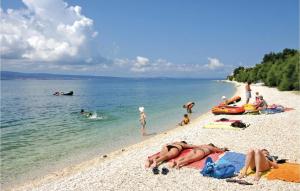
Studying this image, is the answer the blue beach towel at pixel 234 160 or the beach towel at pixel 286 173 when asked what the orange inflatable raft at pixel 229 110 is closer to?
the blue beach towel at pixel 234 160

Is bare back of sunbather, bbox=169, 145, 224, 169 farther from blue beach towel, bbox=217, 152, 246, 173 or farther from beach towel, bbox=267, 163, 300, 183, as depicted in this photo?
beach towel, bbox=267, 163, 300, 183

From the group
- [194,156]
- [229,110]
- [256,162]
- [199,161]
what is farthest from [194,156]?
[229,110]

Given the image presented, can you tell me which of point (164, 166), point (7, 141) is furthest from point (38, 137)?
point (164, 166)

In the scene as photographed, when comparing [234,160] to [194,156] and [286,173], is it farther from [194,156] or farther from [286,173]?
[286,173]

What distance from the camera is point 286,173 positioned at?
10.9 meters

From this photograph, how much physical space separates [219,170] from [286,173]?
190cm

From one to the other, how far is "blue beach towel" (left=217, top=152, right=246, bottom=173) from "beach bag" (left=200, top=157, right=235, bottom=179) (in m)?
0.40

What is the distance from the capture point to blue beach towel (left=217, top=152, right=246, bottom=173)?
1188cm

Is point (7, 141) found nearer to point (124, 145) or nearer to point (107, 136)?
point (107, 136)

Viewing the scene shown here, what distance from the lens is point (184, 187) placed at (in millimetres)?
10477

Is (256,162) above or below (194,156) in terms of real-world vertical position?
above

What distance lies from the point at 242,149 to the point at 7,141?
1440 centimetres

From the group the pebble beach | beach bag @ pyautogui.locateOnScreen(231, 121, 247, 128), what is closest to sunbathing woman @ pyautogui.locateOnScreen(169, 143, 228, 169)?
the pebble beach

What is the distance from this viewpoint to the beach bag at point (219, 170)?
434 inches
